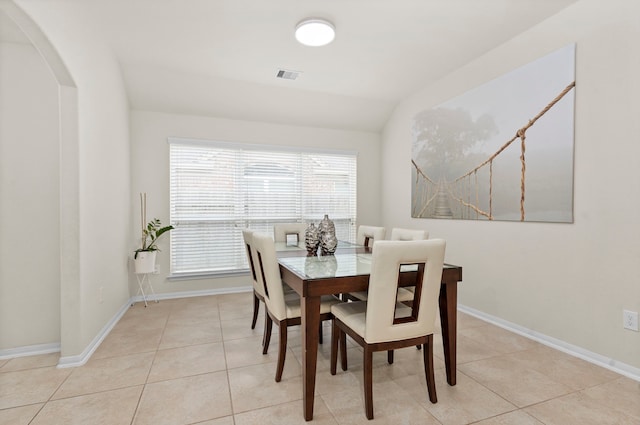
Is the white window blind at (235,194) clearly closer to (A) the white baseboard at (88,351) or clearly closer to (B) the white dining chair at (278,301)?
(A) the white baseboard at (88,351)

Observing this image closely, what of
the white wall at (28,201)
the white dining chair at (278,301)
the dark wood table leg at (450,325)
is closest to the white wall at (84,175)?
the white wall at (28,201)

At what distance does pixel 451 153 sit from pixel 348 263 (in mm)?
2172

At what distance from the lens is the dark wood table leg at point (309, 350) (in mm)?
1709

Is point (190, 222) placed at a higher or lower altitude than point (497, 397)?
higher

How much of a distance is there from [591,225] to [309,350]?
2293mm

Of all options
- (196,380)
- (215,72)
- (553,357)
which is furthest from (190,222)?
(553,357)

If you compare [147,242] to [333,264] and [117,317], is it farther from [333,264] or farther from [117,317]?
[333,264]

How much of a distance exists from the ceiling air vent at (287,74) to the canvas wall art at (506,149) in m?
1.67

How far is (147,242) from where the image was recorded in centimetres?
398

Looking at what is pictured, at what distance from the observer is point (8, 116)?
241 cm

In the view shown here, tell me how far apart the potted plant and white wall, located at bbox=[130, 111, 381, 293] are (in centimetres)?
10

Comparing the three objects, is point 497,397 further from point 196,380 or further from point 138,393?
→ point 138,393

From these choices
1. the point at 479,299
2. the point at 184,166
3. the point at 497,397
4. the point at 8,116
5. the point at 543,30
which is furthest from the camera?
the point at 184,166

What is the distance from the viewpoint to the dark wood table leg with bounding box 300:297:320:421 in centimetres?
A: 171
